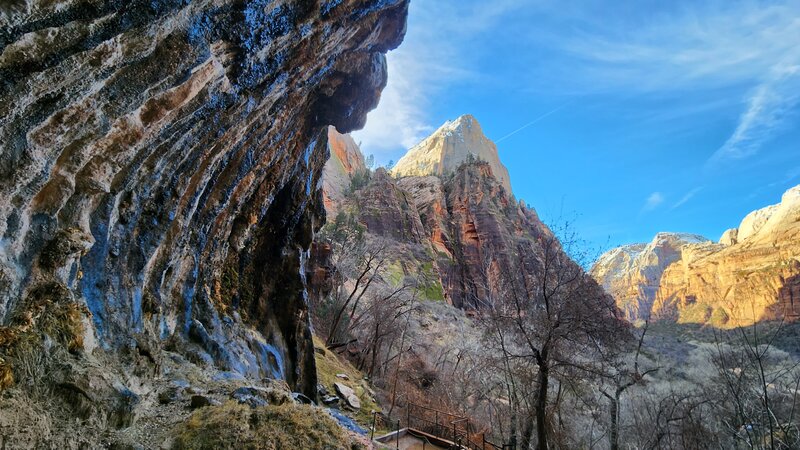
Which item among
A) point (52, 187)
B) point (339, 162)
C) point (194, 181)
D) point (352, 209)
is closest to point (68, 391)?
point (52, 187)

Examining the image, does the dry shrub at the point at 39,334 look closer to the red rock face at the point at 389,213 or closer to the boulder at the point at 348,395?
the boulder at the point at 348,395

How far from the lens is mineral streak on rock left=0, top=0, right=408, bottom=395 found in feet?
11.8

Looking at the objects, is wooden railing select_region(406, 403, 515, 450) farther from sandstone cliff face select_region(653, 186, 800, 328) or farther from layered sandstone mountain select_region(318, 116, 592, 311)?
sandstone cliff face select_region(653, 186, 800, 328)

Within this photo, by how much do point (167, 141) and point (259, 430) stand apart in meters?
4.17

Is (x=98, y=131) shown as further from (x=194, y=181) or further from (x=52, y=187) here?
(x=194, y=181)

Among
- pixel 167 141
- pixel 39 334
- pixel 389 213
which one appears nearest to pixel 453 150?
pixel 389 213

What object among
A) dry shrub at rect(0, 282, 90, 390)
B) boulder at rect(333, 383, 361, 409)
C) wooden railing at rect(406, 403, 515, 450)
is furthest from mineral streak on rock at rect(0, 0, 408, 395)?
wooden railing at rect(406, 403, 515, 450)

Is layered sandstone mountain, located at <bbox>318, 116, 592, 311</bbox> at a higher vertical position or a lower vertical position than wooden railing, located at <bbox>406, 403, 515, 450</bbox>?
higher

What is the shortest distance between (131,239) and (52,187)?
2084 millimetres

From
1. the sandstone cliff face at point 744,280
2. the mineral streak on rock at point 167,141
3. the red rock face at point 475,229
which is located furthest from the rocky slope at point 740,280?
the mineral streak on rock at point 167,141

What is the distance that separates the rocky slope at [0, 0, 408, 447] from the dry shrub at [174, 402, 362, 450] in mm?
809

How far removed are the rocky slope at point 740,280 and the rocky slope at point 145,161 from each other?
5554 cm

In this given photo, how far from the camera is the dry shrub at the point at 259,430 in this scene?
16.3 ft

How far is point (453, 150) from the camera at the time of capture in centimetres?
11838
